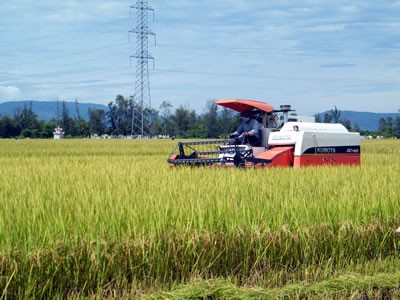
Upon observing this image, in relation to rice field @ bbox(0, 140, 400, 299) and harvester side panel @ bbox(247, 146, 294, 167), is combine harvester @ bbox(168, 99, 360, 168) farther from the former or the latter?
rice field @ bbox(0, 140, 400, 299)

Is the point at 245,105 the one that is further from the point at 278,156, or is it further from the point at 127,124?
the point at 127,124

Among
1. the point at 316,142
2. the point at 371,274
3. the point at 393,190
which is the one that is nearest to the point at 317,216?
the point at 371,274

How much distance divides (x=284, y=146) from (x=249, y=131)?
0.81 meters

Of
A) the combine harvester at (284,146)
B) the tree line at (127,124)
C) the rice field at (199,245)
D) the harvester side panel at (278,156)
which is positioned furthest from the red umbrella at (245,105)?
the tree line at (127,124)

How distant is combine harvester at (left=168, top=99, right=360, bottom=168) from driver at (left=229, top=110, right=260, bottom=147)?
13cm

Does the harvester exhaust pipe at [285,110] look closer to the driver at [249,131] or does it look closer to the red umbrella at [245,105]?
the red umbrella at [245,105]

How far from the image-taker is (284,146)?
11508mm

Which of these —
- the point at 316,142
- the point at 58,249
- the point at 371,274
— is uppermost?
the point at 316,142

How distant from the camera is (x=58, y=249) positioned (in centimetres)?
423

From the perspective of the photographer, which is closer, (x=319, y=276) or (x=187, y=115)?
(x=319, y=276)

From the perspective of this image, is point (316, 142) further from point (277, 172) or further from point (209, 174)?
point (209, 174)

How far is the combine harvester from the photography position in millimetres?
10758

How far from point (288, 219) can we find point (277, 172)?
383 centimetres

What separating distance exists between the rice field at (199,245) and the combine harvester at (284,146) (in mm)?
4038
